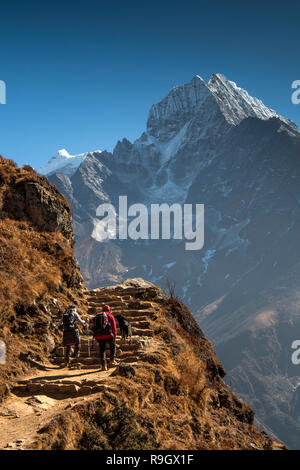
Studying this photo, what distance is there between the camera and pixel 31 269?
17.2 m

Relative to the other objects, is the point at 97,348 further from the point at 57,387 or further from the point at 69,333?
the point at 57,387

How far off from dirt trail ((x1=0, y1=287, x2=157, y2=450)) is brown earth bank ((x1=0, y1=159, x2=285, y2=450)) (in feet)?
0.11

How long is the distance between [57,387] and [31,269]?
686cm

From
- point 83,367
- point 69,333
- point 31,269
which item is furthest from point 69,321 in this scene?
point 31,269

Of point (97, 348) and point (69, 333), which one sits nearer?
point (69, 333)

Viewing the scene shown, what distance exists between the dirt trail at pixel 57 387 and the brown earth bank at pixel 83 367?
35mm

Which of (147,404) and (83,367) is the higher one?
(83,367)

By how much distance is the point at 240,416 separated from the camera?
1603 cm

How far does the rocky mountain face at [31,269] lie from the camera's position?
1410cm

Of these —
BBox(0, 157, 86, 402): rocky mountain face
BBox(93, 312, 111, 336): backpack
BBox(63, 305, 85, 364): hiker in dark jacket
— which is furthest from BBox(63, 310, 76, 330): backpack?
BBox(0, 157, 86, 402): rocky mountain face

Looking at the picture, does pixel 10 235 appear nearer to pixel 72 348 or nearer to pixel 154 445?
pixel 72 348

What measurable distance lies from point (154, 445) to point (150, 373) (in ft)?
9.39

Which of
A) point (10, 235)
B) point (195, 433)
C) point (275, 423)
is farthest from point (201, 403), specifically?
point (275, 423)

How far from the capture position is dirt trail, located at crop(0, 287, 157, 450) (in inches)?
361
